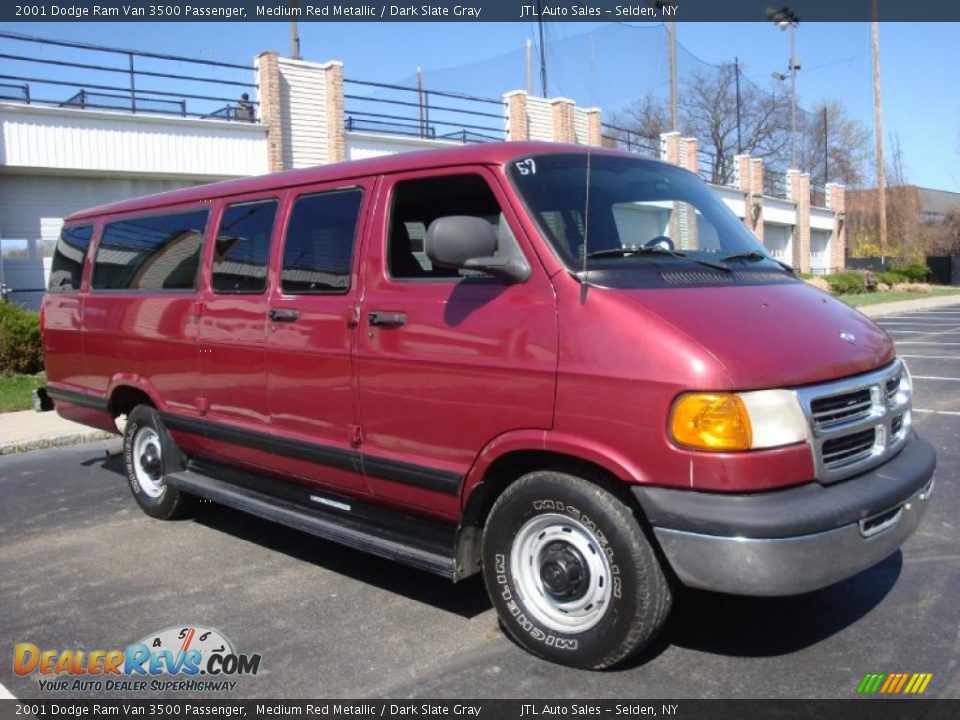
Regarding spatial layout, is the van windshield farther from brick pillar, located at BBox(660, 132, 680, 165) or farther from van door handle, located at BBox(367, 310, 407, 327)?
brick pillar, located at BBox(660, 132, 680, 165)

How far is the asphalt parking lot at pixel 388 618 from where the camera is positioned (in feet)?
11.7

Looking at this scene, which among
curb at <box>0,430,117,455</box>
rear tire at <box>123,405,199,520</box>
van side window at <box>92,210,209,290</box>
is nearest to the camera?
van side window at <box>92,210,209,290</box>

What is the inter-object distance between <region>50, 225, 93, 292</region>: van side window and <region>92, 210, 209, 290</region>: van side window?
11.1 inches

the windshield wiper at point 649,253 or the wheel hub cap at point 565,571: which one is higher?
the windshield wiper at point 649,253

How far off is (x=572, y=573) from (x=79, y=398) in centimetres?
474

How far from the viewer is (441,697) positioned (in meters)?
3.44

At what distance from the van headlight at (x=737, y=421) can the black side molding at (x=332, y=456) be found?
114 cm

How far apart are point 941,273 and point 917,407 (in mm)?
43904

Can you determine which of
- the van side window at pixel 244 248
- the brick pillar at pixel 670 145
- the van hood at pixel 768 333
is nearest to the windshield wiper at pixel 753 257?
the van hood at pixel 768 333

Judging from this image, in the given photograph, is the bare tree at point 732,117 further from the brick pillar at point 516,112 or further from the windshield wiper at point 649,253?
the windshield wiper at point 649,253

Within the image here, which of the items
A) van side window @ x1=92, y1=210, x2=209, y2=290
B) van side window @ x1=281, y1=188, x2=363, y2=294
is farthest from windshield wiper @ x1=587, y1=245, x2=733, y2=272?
van side window @ x1=92, y1=210, x2=209, y2=290

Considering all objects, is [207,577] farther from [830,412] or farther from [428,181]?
[830,412]

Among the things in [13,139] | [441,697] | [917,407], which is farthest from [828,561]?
[13,139]

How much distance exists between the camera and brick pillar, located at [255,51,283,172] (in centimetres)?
2075
